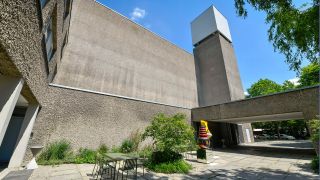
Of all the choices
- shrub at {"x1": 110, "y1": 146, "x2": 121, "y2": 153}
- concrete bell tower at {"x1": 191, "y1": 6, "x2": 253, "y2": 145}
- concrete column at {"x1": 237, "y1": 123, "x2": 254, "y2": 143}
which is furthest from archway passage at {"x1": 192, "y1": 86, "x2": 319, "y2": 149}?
shrub at {"x1": 110, "y1": 146, "x2": 121, "y2": 153}

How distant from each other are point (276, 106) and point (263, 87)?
31.0 metres

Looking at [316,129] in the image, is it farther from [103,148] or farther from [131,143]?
[103,148]

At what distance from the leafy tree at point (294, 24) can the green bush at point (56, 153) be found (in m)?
10.5

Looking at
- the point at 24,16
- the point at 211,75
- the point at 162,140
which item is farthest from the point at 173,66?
the point at 24,16

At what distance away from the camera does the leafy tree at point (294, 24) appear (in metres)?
5.52

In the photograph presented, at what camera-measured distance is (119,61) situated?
51.9 feet

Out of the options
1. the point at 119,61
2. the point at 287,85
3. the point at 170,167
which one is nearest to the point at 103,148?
the point at 170,167

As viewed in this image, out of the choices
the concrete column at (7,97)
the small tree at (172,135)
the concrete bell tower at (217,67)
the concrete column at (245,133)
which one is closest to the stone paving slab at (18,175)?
the concrete column at (7,97)

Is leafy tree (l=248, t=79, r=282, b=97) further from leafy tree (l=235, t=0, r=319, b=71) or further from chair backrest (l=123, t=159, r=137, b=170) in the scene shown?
chair backrest (l=123, t=159, r=137, b=170)

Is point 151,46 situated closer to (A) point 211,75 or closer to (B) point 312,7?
(A) point 211,75

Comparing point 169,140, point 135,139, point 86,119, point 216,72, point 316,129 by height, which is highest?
point 216,72

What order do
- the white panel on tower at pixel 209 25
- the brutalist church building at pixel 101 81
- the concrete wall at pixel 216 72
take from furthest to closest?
1. the white panel on tower at pixel 209 25
2. the concrete wall at pixel 216 72
3. the brutalist church building at pixel 101 81

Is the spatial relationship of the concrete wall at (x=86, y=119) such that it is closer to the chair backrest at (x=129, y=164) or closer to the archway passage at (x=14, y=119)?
the archway passage at (x=14, y=119)

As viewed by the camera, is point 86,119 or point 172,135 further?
point 86,119
